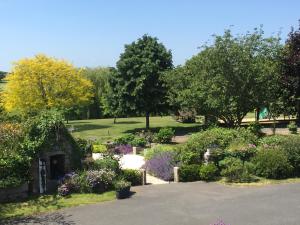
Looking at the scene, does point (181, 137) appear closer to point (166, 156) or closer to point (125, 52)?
point (125, 52)

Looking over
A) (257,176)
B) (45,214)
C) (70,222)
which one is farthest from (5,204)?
(257,176)

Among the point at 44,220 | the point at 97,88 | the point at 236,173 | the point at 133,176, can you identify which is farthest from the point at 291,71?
the point at 97,88

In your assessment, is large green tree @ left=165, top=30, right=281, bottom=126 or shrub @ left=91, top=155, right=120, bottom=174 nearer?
shrub @ left=91, top=155, right=120, bottom=174

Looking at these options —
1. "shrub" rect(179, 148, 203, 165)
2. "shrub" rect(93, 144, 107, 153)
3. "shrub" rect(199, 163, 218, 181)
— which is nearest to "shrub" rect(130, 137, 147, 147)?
"shrub" rect(93, 144, 107, 153)

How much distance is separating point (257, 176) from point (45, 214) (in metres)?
11.7

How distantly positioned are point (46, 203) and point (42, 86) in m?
28.9

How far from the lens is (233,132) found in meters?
26.3

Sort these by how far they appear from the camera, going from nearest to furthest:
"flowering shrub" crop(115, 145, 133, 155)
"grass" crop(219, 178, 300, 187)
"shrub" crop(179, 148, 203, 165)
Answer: "grass" crop(219, 178, 300, 187) → "shrub" crop(179, 148, 203, 165) → "flowering shrub" crop(115, 145, 133, 155)

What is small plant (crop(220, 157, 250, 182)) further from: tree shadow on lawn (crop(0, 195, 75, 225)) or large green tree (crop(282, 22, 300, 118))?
large green tree (crop(282, 22, 300, 118))

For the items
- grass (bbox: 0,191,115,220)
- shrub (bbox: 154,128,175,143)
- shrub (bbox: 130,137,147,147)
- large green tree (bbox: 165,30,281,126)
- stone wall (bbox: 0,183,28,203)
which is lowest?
grass (bbox: 0,191,115,220)

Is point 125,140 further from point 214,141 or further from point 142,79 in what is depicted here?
point 214,141

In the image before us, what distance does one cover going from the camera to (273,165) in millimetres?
23062

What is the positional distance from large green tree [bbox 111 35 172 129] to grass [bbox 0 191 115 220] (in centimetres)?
2084

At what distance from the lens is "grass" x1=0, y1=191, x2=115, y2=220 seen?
17545mm
